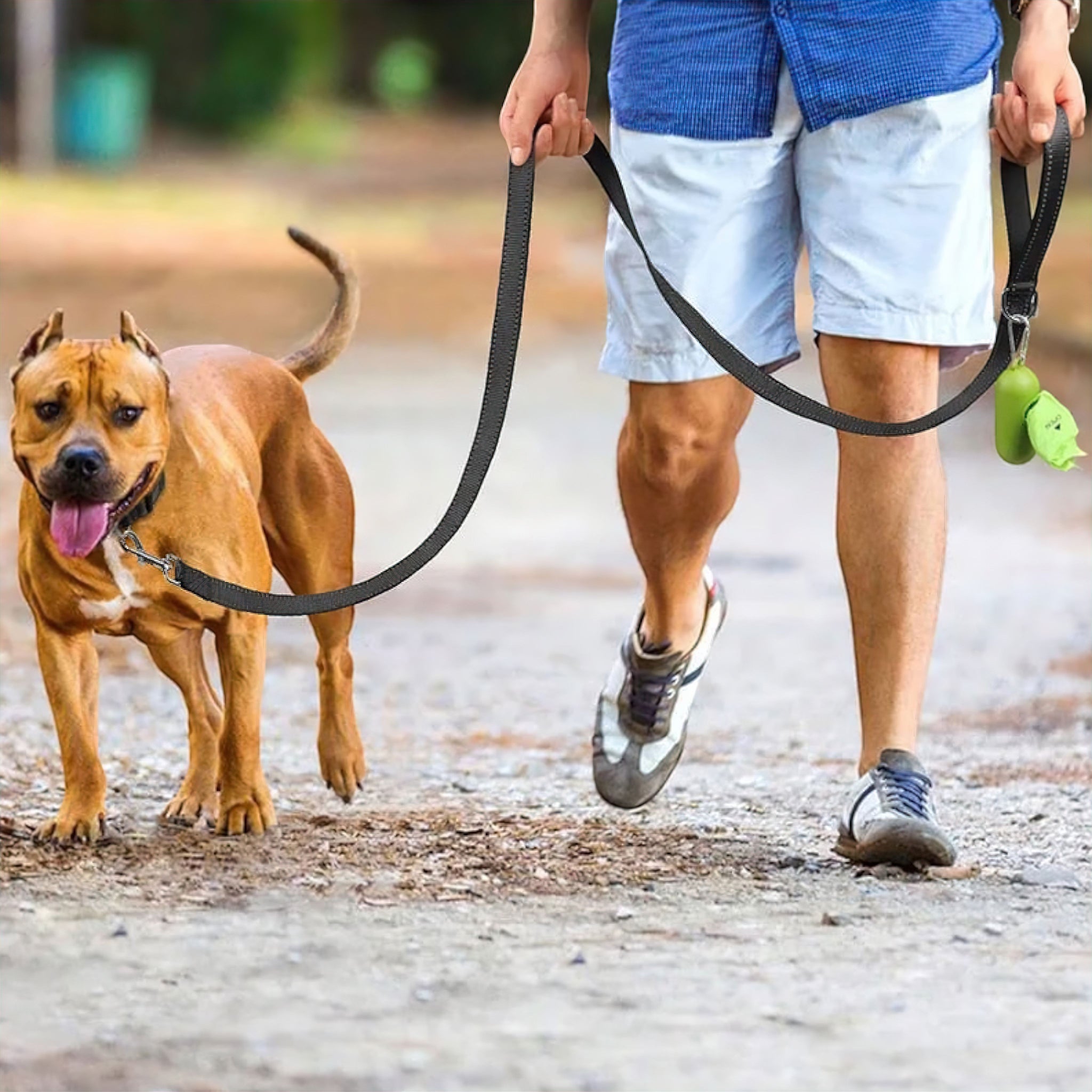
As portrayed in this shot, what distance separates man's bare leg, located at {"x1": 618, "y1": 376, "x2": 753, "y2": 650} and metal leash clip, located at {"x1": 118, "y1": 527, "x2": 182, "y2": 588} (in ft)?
3.38

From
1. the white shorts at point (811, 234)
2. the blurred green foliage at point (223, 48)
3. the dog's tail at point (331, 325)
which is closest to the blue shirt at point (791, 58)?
the white shorts at point (811, 234)

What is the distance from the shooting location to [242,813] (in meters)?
4.46

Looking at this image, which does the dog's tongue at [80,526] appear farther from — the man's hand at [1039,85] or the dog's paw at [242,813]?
the man's hand at [1039,85]

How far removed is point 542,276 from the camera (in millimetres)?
20125

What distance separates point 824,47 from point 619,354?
73 cm

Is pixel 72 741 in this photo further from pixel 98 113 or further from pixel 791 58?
pixel 98 113

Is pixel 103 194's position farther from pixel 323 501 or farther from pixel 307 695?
pixel 323 501

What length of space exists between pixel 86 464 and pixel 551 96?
1.21m

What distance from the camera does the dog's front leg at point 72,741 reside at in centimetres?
439

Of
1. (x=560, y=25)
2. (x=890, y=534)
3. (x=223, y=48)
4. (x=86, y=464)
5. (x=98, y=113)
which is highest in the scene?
(x=223, y=48)

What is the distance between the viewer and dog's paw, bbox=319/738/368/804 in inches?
192

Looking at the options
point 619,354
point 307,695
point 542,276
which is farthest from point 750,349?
point 542,276

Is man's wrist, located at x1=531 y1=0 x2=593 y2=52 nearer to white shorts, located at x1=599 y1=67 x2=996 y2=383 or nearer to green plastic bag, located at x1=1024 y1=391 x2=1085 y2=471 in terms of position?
white shorts, located at x1=599 y1=67 x2=996 y2=383

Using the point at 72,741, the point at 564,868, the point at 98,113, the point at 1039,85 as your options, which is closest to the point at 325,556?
the point at 72,741
